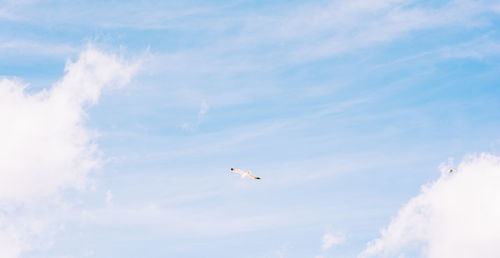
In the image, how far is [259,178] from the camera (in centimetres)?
12650

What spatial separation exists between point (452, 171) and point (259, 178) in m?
100

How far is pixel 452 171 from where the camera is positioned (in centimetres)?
14300

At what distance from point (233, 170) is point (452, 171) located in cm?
11144

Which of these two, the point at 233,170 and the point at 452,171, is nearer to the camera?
the point at 233,170

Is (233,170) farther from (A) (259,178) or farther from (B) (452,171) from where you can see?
(B) (452,171)

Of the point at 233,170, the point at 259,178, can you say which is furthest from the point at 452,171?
the point at 233,170

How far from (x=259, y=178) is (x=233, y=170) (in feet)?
40.8

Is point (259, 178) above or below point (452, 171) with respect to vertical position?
below

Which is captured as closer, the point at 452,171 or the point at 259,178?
the point at 259,178

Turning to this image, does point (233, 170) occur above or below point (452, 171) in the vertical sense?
below
